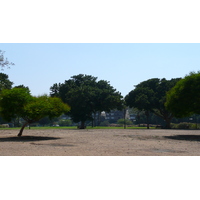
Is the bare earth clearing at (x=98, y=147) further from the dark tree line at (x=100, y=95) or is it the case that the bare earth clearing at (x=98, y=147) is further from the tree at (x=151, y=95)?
the tree at (x=151, y=95)

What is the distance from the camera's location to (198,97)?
27.4 m

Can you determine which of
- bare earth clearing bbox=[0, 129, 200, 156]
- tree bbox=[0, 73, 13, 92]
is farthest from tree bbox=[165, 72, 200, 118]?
tree bbox=[0, 73, 13, 92]

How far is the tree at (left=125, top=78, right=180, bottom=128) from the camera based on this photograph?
56584 mm

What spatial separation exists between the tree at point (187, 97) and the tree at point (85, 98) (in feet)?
86.5

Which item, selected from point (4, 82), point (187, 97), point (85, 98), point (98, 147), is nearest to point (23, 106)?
point (98, 147)

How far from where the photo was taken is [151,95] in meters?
58.6

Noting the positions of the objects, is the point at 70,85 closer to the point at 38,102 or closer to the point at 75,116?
the point at 75,116

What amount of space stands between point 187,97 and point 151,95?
30804 millimetres

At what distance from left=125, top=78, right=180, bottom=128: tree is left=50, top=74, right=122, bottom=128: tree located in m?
3.10

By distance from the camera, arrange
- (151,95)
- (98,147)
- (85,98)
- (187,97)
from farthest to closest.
Answer: (151,95), (85,98), (187,97), (98,147)

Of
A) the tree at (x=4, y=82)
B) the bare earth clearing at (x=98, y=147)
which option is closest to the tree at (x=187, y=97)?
the bare earth clearing at (x=98, y=147)

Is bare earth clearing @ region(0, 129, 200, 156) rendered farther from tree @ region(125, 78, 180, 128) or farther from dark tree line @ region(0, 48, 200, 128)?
tree @ region(125, 78, 180, 128)

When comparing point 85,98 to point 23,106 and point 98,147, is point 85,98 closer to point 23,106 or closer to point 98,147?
point 23,106

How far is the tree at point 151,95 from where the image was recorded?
186 ft
